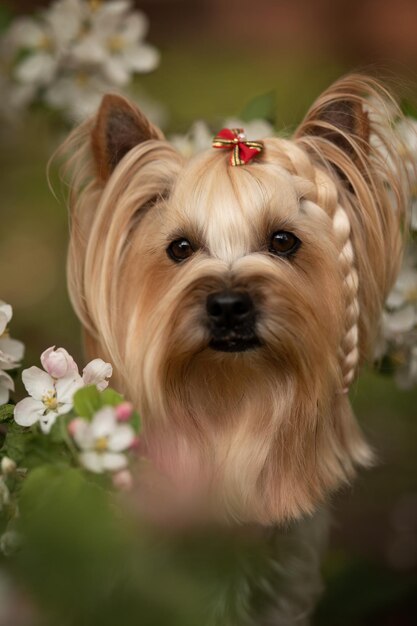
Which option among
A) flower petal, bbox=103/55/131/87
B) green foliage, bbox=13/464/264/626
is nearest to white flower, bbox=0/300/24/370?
green foliage, bbox=13/464/264/626

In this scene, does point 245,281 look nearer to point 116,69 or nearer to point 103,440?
point 103,440

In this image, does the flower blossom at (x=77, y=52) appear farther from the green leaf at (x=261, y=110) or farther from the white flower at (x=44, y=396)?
the white flower at (x=44, y=396)

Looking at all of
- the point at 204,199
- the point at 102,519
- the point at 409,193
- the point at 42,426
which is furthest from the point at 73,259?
the point at 102,519

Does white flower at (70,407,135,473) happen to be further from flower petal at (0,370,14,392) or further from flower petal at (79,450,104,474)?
flower petal at (0,370,14,392)

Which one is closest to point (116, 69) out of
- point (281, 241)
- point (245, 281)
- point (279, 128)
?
point (279, 128)

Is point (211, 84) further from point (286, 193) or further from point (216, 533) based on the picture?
point (216, 533)
